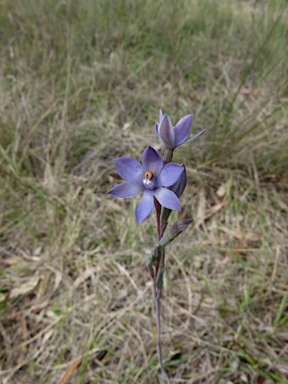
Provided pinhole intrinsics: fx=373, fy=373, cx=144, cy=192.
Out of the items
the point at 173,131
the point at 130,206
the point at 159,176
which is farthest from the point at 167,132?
the point at 130,206

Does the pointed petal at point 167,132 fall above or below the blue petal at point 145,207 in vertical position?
above

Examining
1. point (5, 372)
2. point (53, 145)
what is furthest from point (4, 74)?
point (5, 372)

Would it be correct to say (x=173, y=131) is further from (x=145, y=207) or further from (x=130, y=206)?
(x=130, y=206)

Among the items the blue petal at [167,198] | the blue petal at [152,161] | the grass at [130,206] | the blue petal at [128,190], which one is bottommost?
the grass at [130,206]

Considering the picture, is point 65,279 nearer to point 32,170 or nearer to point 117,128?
point 32,170

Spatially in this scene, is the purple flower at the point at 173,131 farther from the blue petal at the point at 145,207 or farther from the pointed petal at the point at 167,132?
the blue petal at the point at 145,207

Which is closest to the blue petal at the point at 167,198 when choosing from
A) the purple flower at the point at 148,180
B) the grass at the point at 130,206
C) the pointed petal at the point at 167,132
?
the purple flower at the point at 148,180
